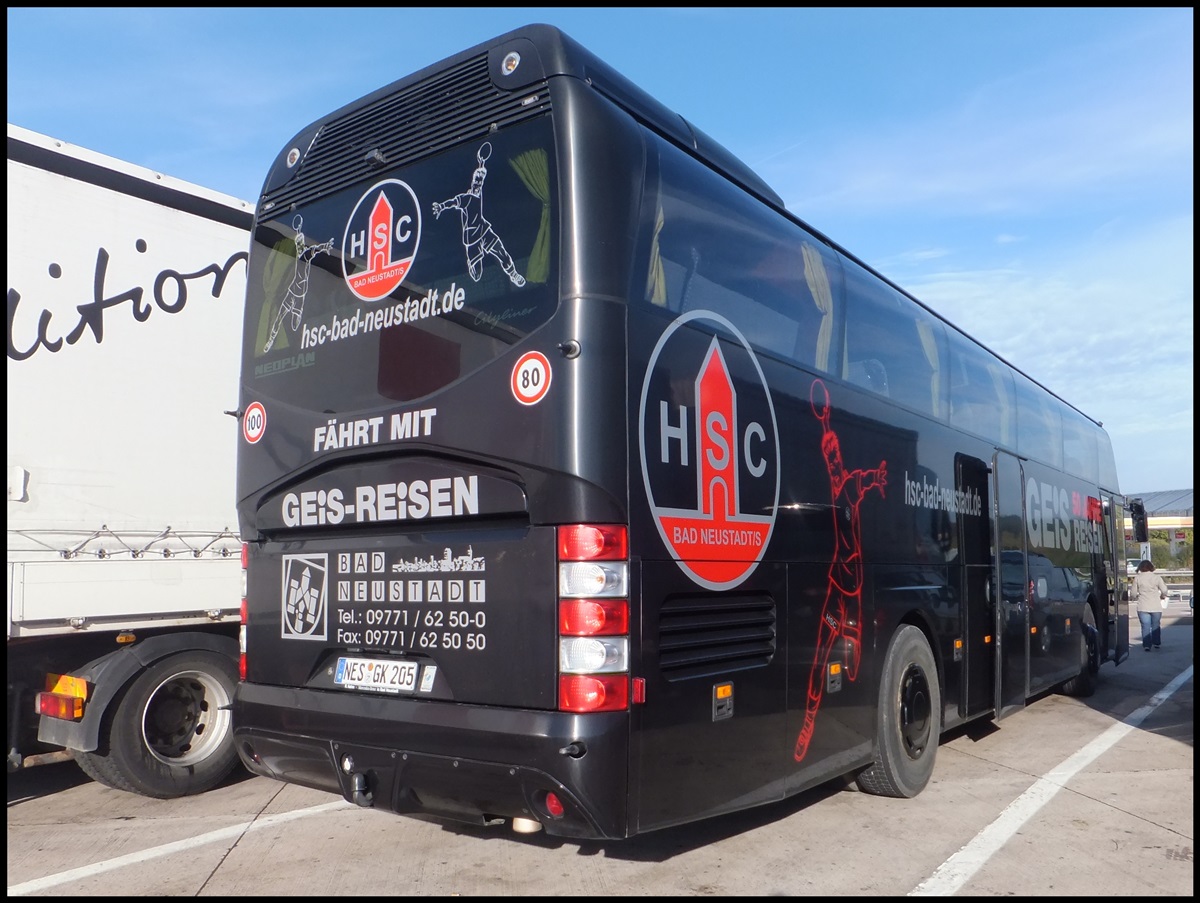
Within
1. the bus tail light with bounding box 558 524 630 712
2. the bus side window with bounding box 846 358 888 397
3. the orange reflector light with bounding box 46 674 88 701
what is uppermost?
the bus side window with bounding box 846 358 888 397

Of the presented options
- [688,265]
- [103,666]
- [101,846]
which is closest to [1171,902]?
[688,265]

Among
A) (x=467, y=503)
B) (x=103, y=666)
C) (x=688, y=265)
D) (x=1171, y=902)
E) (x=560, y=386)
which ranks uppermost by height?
(x=688, y=265)

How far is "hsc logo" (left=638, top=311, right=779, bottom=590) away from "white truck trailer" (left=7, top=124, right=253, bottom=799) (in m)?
3.80

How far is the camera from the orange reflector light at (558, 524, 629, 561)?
13.0 feet

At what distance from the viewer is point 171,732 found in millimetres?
6590

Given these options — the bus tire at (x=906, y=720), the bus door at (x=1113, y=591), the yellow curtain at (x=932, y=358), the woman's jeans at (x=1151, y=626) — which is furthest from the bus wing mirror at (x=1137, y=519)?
the bus tire at (x=906, y=720)

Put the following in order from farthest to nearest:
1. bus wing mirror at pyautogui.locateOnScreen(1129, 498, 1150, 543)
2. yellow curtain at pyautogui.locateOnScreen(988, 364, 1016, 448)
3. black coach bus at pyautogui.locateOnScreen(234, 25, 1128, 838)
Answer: bus wing mirror at pyautogui.locateOnScreen(1129, 498, 1150, 543) → yellow curtain at pyautogui.locateOnScreen(988, 364, 1016, 448) → black coach bus at pyautogui.locateOnScreen(234, 25, 1128, 838)

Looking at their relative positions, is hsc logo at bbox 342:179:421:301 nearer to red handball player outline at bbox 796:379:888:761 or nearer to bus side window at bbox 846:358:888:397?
red handball player outline at bbox 796:379:888:761

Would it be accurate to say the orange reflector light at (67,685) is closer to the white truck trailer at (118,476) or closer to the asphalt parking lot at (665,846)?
the white truck trailer at (118,476)

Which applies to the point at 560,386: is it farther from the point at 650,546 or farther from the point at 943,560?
the point at 943,560

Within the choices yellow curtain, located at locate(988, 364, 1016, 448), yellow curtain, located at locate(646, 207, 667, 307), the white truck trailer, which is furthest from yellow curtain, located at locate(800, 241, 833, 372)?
the white truck trailer

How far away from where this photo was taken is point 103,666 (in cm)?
624

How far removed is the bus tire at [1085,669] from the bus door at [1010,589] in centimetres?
263

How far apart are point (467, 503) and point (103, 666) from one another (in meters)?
3.31
